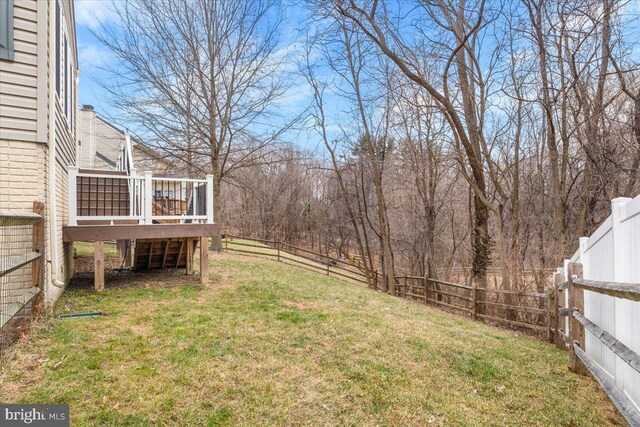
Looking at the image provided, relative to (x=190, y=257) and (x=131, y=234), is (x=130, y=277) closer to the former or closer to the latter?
(x=190, y=257)

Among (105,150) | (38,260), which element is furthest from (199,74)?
(105,150)

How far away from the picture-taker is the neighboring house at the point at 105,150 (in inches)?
483

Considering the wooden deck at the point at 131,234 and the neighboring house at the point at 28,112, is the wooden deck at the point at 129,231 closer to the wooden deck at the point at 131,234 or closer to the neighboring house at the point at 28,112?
the wooden deck at the point at 131,234

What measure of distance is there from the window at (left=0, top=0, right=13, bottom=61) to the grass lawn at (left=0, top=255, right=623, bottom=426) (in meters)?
3.08

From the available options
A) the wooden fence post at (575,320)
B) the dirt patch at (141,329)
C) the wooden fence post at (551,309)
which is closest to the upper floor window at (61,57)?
the dirt patch at (141,329)

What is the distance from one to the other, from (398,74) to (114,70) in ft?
29.1

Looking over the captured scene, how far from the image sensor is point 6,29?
3.99 meters

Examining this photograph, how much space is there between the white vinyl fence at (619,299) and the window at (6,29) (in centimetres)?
610

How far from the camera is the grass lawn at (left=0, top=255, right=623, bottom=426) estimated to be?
2.72m

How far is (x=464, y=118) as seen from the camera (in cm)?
919

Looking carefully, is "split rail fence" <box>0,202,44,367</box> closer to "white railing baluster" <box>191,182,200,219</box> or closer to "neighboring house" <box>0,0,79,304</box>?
"neighboring house" <box>0,0,79,304</box>

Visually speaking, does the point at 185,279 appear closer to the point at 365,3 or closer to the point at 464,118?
the point at 365,3

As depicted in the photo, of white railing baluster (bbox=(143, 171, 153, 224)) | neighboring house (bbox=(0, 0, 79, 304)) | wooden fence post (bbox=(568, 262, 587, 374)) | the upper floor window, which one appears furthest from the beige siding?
wooden fence post (bbox=(568, 262, 587, 374))

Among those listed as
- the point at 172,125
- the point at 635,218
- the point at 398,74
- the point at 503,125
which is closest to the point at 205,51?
the point at 172,125
